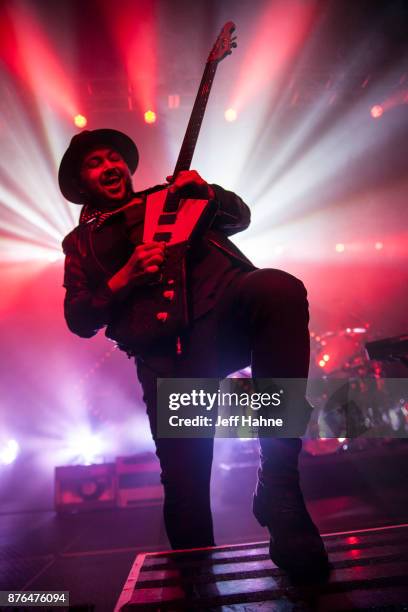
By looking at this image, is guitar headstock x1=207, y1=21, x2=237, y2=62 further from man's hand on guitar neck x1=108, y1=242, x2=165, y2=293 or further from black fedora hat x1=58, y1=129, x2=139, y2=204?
man's hand on guitar neck x1=108, y1=242, x2=165, y2=293

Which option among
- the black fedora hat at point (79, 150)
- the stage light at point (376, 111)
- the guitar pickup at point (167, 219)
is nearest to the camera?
the guitar pickup at point (167, 219)

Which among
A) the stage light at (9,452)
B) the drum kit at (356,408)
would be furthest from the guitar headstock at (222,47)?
the stage light at (9,452)

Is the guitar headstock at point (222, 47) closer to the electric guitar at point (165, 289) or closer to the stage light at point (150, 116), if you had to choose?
the electric guitar at point (165, 289)

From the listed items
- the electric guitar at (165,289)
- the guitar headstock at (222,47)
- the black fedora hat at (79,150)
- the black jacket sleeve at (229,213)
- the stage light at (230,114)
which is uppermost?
the stage light at (230,114)

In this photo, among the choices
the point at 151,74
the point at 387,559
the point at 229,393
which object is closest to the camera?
the point at 387,559

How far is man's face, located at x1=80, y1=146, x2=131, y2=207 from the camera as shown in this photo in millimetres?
2256

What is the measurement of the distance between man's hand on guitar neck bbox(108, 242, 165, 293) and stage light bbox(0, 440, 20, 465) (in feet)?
26.1

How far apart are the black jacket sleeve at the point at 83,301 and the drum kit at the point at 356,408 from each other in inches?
168

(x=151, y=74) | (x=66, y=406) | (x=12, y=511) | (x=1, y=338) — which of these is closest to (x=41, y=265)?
(x=1, y=338)

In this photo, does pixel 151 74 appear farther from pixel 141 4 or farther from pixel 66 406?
pixel 66 406

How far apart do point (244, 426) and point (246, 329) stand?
45cm

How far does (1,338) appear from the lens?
9.73m

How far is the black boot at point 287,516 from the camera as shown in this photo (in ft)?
3.81

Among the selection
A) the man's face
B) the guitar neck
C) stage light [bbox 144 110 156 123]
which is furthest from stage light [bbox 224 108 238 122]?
the man's face
